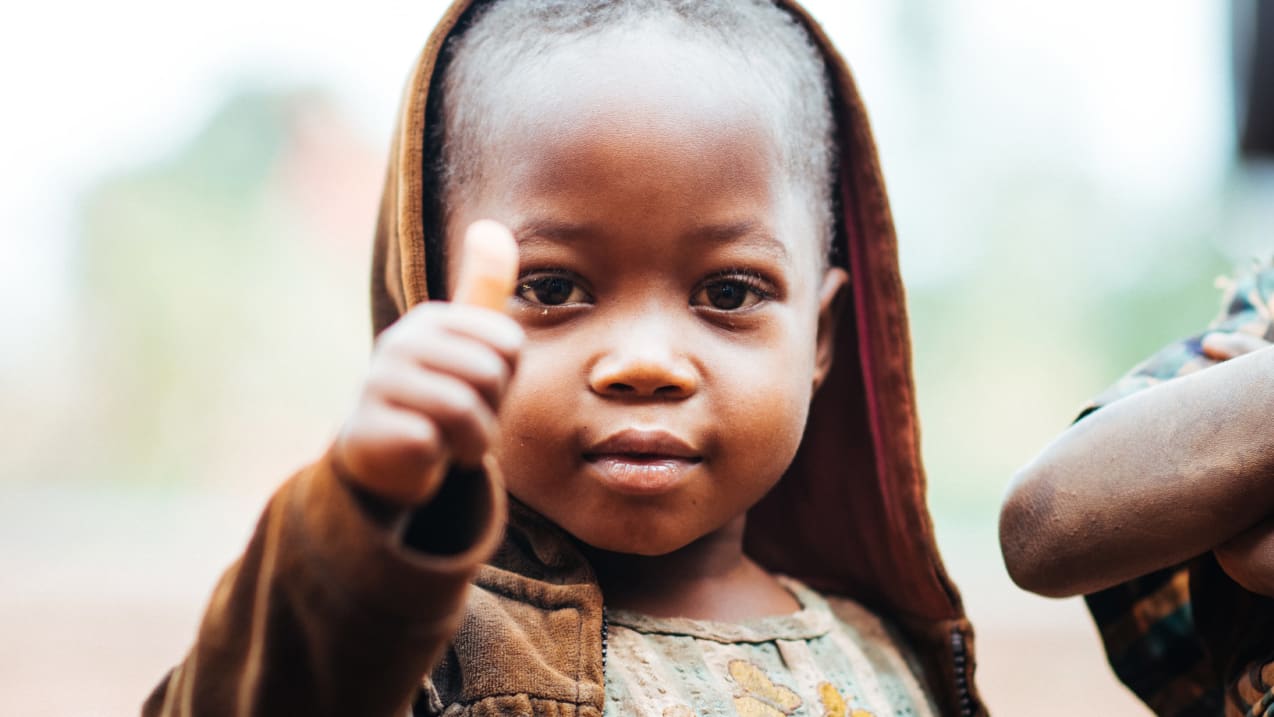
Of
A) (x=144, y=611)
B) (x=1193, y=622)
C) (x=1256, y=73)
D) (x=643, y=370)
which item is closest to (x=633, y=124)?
(x=643, y=370)

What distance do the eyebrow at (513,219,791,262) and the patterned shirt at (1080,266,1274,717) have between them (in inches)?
14.9

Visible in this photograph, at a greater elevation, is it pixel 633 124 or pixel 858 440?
pixel 633 124

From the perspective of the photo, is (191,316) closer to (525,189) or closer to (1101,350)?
(1101,350)

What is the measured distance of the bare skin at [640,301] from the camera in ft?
3.79

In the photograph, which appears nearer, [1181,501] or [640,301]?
[1181,501]

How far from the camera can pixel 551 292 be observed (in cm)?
119

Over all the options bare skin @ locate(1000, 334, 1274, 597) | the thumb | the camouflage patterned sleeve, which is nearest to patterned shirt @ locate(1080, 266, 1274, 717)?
the camouflage patterned sleeve

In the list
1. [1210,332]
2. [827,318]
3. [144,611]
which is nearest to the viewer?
[1210,332]

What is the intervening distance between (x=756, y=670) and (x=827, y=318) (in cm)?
46

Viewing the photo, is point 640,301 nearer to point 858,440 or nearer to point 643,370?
point 643,370

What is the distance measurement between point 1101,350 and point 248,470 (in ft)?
11.7

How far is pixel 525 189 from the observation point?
46.9 inches

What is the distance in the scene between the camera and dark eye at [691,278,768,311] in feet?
4.04

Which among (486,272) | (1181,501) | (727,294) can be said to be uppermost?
(486,272)
